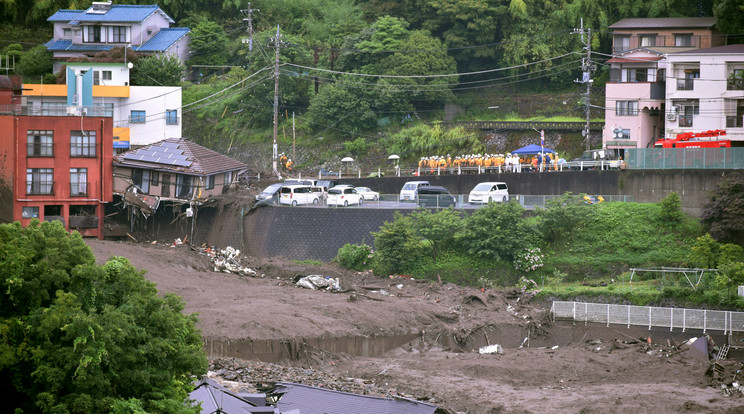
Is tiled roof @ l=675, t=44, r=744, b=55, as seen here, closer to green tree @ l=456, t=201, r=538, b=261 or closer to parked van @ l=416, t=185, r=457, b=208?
parked van @ l=416, t=185, r=457, b=208

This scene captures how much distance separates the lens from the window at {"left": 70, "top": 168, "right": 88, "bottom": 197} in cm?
4828

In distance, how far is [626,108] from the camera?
58.9 meters

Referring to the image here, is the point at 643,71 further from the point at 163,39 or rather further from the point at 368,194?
the point at 163,39

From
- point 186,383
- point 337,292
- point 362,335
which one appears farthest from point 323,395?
point 337,292

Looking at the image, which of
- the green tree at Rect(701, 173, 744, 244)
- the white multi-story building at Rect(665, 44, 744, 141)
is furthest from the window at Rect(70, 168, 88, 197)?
the white multi-story building at Rect(665, 44, 744, 141)

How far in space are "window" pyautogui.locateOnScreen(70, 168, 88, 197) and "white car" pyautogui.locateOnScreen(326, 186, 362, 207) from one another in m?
13.1

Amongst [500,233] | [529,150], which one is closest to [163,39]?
[529,150]

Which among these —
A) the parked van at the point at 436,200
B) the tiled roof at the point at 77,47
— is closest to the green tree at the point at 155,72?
the tiled roof at the point at 77,47

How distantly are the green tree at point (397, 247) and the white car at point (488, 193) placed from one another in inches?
208

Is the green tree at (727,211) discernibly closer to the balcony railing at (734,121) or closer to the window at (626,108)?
the balcony railing at (734,121)

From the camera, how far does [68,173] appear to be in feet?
158

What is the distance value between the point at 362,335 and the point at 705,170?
21268 millimetres

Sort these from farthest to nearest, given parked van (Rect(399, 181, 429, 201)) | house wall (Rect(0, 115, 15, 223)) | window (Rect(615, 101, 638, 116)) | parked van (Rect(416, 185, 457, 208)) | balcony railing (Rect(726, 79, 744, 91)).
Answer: window (Rect(615, 101, 638, 116)) < balcony railing (Rect(726, 79, 744, 91)) < parked van (Rect(399, 181, 429, 201)) < parked van (Rect(416, 185, 457, 208)) < house wall (Rect(0, 115, 15, 223))

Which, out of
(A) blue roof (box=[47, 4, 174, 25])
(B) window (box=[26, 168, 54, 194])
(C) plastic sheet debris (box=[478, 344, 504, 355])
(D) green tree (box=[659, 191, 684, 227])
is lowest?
(C) plastic sheet debris (box=[478, 344, 504, 355])
